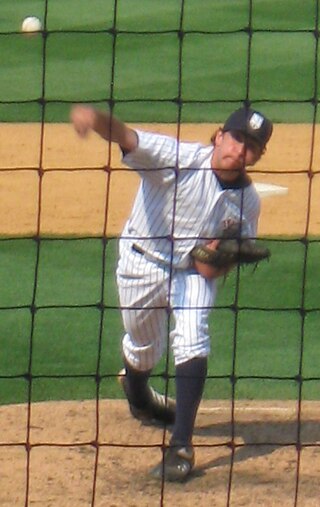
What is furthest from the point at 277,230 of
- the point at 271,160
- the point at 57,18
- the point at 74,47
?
the point at 57,18

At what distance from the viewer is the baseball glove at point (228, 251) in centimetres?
489

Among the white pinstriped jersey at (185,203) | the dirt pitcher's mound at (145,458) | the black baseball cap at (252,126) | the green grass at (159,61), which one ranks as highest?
the green grass at (159,61)

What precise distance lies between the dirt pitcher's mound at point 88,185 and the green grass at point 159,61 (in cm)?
67

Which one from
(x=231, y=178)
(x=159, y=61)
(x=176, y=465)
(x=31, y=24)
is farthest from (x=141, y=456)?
(x=31, y=24)

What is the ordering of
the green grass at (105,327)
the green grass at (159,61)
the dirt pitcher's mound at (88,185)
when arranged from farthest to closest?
the green grass at (159,61) < the dirt pitcher's mound at (88,185) < the green grass at (105,327)

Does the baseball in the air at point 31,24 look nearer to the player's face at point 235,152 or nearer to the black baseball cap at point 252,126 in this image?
the black baseball cap at point 252,126

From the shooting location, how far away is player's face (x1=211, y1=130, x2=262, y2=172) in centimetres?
487

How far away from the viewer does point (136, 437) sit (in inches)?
210

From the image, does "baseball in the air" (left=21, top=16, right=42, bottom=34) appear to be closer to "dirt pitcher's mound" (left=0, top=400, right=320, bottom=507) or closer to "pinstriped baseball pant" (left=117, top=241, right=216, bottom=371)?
"dirt pitcher's mound" (left=0, top=400, right=320, bottom=507)

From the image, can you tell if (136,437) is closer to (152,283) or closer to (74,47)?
(152,283)

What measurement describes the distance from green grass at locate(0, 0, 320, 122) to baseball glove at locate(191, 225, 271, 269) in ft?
21.2

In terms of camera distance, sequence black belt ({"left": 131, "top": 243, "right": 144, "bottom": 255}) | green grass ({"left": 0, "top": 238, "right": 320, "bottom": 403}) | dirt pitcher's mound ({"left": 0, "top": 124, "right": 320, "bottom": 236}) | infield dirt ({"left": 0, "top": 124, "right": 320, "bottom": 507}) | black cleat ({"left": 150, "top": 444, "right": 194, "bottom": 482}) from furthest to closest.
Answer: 1. dirt pitcher's mound ({"left": 0, "top": 124, "right": 320, "bottom": 236})
2. green grass ({"left": 0, "top": 238, "right": 320, "bottom": 403})
3. black belt ({"left": 131, "top": 243, "right": 144, "bottom": 255})
4. black cleat ({"left": 150, "top": 444, "right": 194, "bottom": 482})
5. infield dirt ({"left": 0, "top": 124, "right": 320, "bottom": 507})

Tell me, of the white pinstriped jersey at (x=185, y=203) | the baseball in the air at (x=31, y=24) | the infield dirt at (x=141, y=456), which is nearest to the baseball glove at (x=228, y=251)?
the white pinstriped jersey at (x=185, y=203)

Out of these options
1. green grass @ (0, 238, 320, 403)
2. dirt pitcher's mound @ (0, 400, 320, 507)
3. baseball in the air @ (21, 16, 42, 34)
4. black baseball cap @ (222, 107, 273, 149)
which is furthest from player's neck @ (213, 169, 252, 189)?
baseball in the air @ (21, 16, 42, 34)
